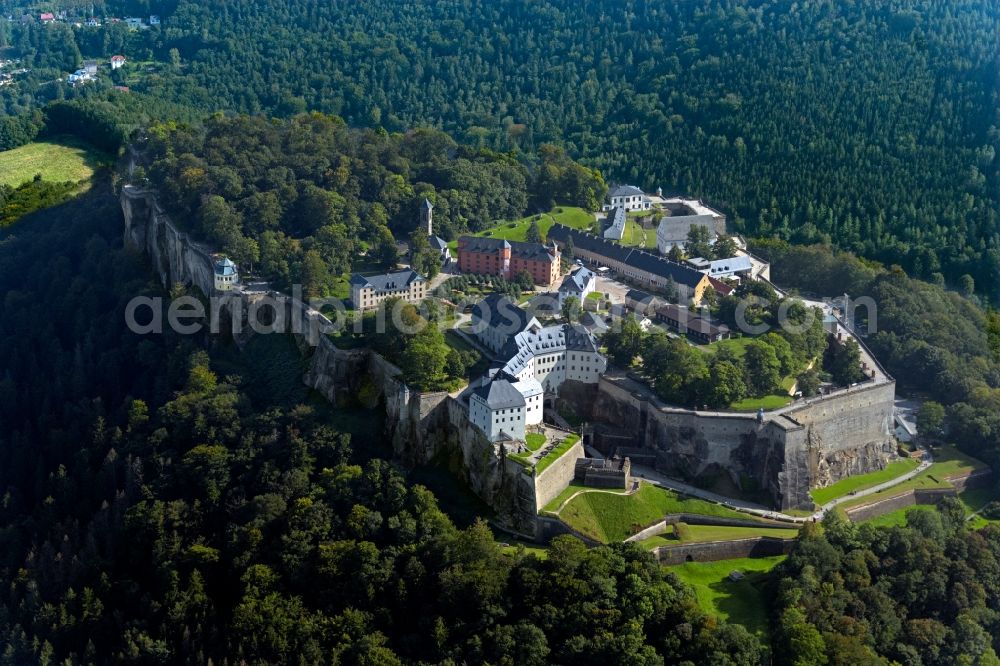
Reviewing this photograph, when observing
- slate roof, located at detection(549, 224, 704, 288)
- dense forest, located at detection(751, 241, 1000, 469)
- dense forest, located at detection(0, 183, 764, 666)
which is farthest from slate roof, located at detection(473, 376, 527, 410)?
dense forest, located at detection(751, 241, 1000, 469)

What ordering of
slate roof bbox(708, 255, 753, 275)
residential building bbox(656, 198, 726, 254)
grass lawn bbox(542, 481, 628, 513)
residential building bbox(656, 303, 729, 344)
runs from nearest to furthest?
grass lawn bbox(542, 481, 628, 513) → residential building bbox(656, 303, 729, 344) → slate roof bbox(708, 255, 753, 275) → residential building bbox(656, 198, 726, 254)

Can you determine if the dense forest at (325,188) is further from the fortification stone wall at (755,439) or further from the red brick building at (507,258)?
the fortification stone wall at (755,439)

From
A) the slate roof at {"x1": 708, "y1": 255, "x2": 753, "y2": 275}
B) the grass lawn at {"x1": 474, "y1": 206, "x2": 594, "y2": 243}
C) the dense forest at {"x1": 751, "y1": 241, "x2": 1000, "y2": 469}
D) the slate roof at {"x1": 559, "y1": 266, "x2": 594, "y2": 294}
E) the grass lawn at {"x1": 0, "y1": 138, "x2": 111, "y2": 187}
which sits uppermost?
the slate roof at {"x1": 559, "y1": 266, "x2": 594, "y2": 294}

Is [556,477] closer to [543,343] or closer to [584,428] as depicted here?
[584,428]

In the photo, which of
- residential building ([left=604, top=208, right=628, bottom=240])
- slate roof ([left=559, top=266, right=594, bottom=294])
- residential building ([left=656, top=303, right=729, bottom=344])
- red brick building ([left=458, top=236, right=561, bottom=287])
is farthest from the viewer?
residential building ([left=604, top=208, right=628, bottom=240])

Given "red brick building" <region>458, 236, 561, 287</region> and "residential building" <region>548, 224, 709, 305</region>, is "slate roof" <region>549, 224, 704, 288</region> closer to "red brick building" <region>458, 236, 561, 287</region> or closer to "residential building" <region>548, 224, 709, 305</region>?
"residential building" <region>548, 224, 709, 305</region>

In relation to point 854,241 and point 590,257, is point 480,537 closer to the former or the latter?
point 590,257

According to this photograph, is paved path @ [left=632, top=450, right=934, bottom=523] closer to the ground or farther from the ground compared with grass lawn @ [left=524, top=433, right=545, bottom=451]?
closer to the ground
